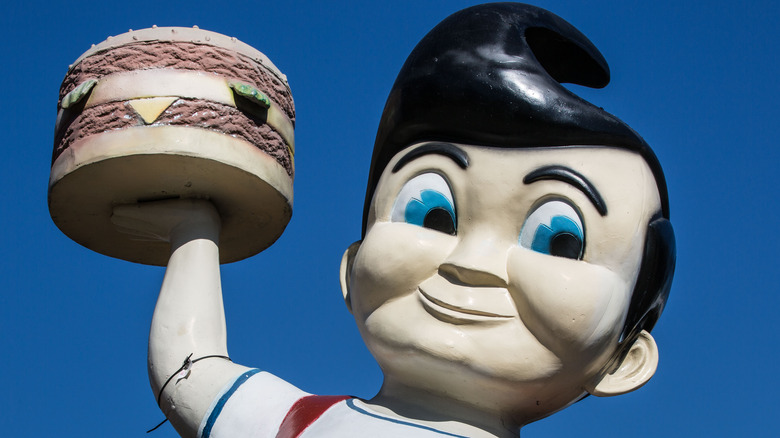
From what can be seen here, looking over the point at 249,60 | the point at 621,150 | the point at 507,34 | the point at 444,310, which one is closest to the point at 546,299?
the point at 444,310

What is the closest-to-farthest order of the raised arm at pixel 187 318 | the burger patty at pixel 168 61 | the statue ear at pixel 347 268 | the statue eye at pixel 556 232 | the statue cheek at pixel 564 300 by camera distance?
the statue cheek at pixel 564 300
the statue eye at pixel 556 232
the raised arm at pixel 187 318
the burger patty at pixel 168 61
the statue ear at pixel 347 268

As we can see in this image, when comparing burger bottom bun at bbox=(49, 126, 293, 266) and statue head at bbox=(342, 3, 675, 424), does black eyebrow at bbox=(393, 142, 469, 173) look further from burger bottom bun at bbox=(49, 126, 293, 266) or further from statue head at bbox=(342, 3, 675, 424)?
burger bottom bun at bbox=(49, 126, 293, 266)

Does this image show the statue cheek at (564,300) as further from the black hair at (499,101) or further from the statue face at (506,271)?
the black hair at (499,101)

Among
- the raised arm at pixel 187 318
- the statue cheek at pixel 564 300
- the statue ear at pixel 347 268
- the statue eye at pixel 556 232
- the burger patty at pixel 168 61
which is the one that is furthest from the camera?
the statue ear at pixel 347 268

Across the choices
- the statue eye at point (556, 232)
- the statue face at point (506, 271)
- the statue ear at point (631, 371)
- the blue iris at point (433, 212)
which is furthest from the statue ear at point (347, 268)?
the statue ear at point (631, 371)

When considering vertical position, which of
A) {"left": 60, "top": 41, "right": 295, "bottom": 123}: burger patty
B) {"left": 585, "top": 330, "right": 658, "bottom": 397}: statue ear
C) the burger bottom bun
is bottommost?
{"left": 585, "top": 330, "right": 658, "bottom": 397}: statue ear

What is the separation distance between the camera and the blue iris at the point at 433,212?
12.1ft

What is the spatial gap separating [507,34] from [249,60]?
2.69ft

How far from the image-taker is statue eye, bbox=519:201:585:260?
11.7ft

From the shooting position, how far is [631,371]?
3.82 meters

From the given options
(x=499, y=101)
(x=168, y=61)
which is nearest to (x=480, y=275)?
(x=499, y=101)

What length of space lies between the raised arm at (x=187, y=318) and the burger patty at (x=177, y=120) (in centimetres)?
31

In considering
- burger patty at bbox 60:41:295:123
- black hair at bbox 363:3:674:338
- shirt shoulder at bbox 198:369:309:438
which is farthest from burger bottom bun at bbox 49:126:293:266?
shirt shoulder at bbox 198:369:309:438

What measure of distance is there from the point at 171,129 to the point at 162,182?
0.79 feet
